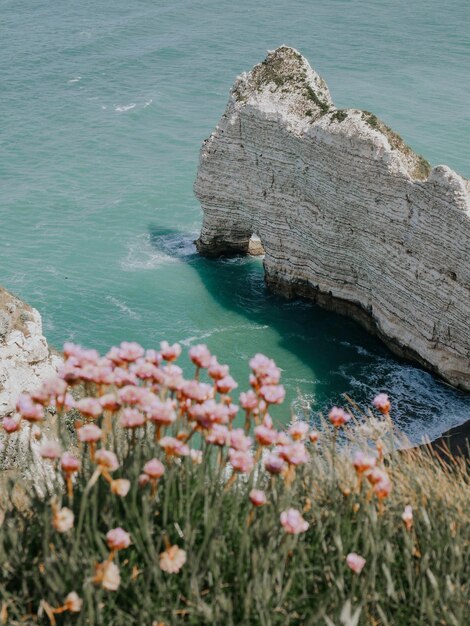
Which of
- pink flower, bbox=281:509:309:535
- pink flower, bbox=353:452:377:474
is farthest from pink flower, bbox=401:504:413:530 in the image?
pink flower, bbox=281:509:309:535

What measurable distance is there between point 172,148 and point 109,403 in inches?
2072

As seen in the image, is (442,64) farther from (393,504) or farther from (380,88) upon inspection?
(393,504)

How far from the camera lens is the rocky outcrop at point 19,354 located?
67.3 feet

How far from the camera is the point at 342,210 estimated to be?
110 ft

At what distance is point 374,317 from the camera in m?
34.2

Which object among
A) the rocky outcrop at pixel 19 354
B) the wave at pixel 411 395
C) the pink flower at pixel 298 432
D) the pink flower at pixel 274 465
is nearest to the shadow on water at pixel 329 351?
the wave at pixel 411 395

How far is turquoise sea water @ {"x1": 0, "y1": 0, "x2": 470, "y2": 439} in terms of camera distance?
34.9 m

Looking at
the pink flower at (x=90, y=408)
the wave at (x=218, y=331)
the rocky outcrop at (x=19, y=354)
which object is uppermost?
the pink flower at (x=90, y=408)

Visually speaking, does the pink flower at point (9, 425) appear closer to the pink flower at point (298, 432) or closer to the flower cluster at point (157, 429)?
the flower cluster at point (157, 429)

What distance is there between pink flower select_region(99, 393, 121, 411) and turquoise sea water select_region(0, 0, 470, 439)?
34.8 feet

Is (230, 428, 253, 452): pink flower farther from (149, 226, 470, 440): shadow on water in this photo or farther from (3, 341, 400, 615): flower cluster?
(149, 226, 470, 440): shadow on water

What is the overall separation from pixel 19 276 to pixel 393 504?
1402 inches

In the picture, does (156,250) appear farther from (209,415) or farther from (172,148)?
(209,415)

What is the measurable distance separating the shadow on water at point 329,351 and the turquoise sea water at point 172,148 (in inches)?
3.2
